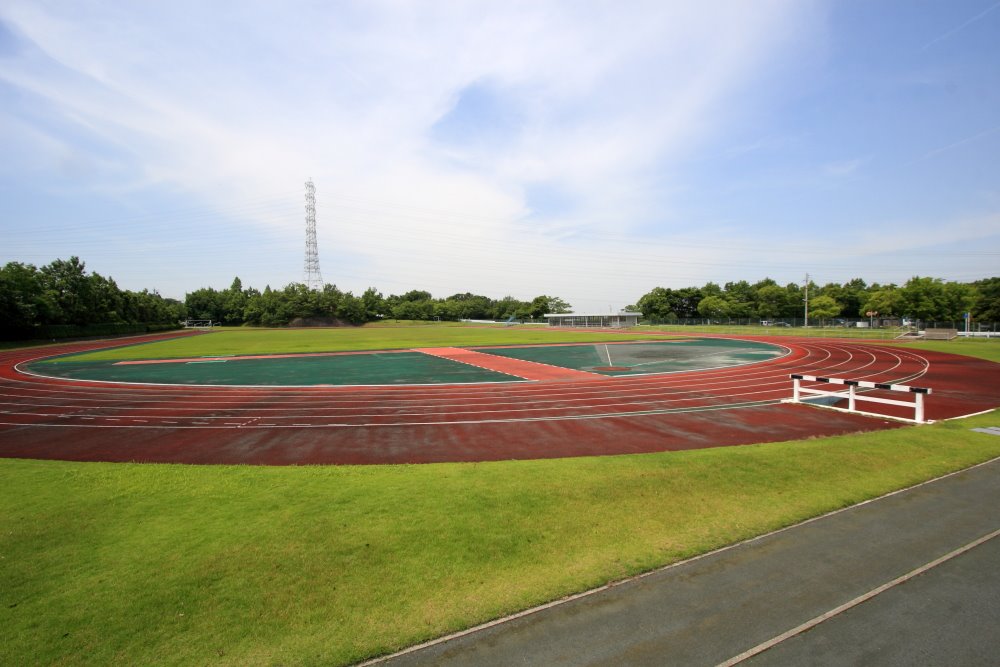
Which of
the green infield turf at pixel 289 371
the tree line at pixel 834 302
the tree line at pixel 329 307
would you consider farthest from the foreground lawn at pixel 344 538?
the tree line at pixel 329 307

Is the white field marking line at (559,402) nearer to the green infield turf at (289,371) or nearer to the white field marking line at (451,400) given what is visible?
the white field marking line at (451,400)

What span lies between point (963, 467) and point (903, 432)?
3071 millimetres

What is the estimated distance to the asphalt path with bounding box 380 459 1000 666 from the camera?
14.2ft

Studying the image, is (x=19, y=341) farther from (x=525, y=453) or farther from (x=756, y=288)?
(x=756, y=288)

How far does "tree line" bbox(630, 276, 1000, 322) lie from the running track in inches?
2982

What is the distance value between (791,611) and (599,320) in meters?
110

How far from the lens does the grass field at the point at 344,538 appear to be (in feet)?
15.2

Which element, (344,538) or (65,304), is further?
(65,304)

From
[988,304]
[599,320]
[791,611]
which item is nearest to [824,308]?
[988,304]

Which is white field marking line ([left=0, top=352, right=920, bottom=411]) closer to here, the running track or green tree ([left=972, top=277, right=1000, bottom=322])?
the running track

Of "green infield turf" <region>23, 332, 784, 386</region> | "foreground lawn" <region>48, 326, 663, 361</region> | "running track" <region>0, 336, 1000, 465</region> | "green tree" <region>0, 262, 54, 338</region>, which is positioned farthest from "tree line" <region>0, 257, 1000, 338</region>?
"running track" <region>0, 336, 1000, 465</region>

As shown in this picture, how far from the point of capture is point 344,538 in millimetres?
6371

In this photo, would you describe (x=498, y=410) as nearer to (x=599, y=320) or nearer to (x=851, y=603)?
(x=851, y=603)

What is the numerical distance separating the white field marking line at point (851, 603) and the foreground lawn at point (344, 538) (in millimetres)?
1475
